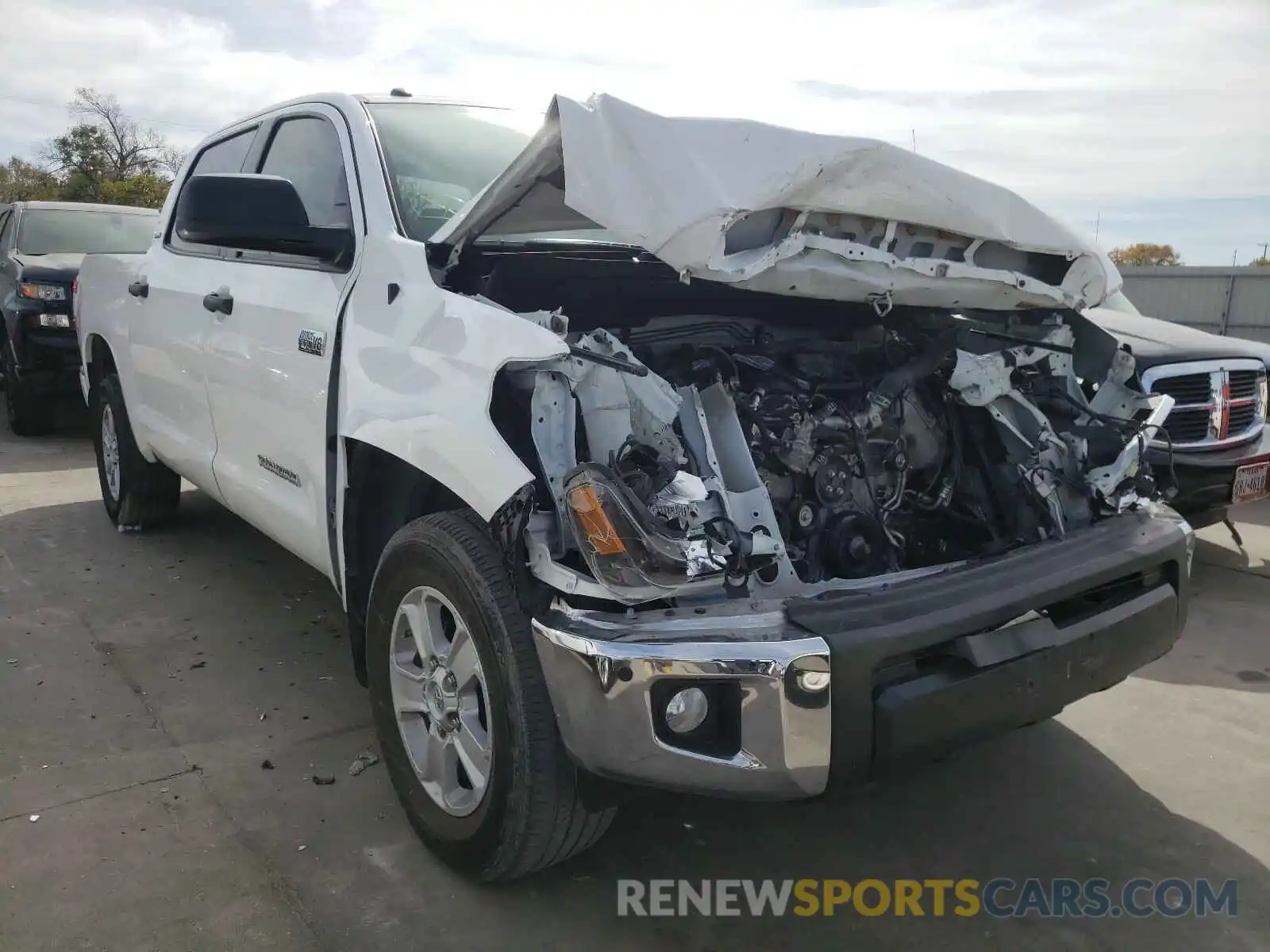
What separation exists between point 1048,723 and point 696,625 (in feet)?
6.37

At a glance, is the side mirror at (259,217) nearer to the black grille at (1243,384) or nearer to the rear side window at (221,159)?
the rear side window at (221,159)

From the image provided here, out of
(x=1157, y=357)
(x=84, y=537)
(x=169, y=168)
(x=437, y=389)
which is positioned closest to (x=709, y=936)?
(x=437, y=389)

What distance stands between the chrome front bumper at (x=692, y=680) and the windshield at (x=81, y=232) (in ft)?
27.2

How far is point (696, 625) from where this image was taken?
81.0 inches

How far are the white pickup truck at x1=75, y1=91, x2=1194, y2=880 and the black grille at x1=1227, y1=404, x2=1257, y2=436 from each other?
85.4 inches

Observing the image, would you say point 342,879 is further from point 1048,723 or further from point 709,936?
point 1048,723

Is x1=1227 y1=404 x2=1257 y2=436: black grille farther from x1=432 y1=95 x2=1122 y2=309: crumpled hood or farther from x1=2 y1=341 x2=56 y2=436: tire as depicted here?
x1=2 y1=341 x2=56 y2=436: tire

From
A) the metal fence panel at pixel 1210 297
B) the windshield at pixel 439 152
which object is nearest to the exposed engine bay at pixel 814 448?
the windshield at pixel 439 152

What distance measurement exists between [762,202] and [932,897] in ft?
A: 5.64

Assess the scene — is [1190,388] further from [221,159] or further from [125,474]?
[125,474]

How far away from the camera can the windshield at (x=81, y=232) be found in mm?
8938

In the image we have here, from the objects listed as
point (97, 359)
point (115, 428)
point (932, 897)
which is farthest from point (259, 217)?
point (97, 359)

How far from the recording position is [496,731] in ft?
7.42

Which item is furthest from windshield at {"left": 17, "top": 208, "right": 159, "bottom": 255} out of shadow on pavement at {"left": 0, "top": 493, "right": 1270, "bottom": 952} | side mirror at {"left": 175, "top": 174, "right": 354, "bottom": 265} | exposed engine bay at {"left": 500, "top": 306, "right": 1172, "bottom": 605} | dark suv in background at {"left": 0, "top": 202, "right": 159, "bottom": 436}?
exposed engine bay at {"left": 500, "top": 306, "right": 1172, "bottom": 605}
